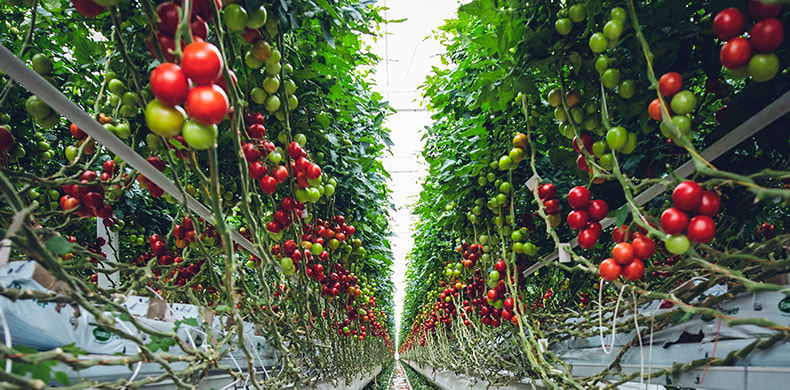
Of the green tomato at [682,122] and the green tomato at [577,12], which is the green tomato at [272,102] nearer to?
the green tomato at [577,12]

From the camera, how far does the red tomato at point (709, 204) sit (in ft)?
2.72

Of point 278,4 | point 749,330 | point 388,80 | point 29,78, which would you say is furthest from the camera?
point 388,80

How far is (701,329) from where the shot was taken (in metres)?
1.16

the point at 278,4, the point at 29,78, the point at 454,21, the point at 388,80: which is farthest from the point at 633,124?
the point at 388,80

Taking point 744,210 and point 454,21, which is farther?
point 454,21

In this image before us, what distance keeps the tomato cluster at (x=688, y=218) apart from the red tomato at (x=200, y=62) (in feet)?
3.11

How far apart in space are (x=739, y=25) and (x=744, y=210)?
69 cm

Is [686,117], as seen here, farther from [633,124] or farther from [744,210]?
[633,124]


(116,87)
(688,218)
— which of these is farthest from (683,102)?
(116,87)

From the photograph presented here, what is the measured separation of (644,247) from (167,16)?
1.17 m

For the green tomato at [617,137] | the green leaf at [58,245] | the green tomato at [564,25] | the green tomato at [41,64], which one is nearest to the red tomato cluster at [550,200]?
the green tomato at [617,137]

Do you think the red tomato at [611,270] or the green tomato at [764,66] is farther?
the red tomato at [611,270]

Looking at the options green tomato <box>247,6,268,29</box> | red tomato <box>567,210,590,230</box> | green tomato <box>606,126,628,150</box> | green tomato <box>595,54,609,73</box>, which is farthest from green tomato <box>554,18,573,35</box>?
green tomato <box>247,6,268,29</box>

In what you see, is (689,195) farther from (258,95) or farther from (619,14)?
(258,95)
